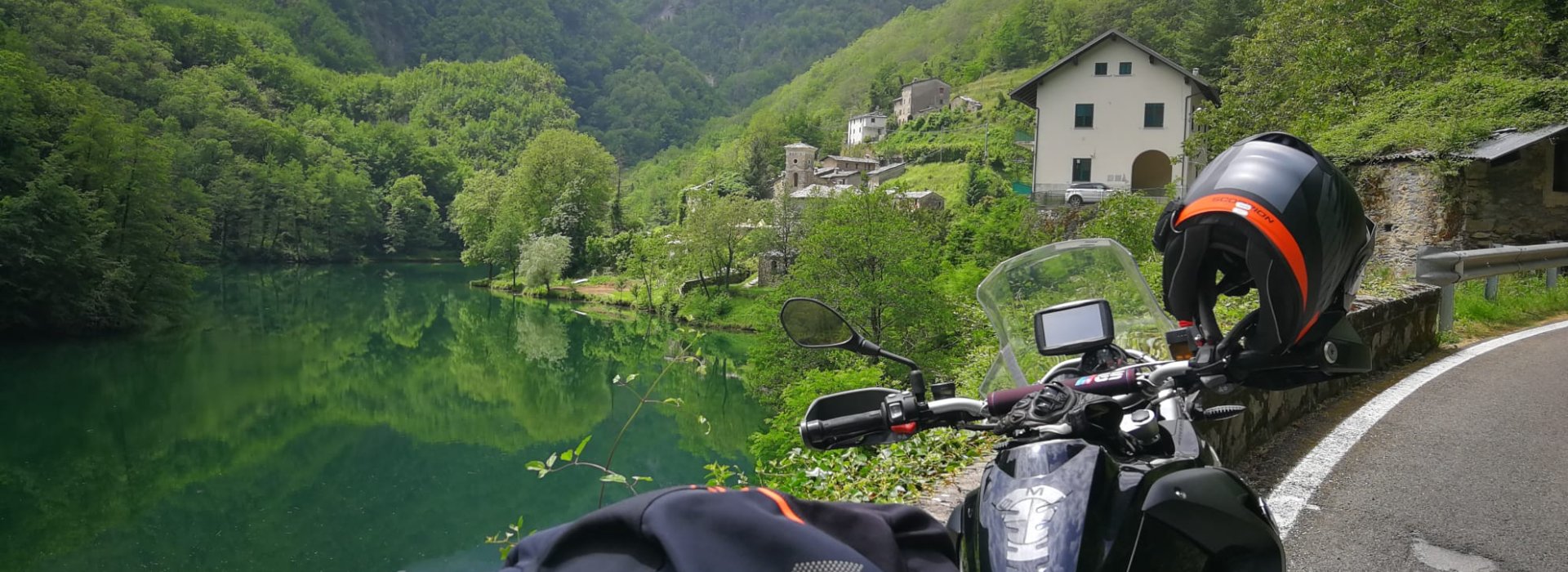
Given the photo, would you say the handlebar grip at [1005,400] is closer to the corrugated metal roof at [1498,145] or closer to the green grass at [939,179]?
the corrugated metal roof at [1498,145]

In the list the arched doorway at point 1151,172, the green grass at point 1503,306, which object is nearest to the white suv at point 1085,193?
the arched doorway at point 1151,172

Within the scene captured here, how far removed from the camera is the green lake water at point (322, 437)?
1493cm

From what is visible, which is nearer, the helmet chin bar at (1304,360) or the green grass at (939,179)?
the helmet chin bar at (1304,360)

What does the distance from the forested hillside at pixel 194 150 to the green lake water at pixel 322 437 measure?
2.86 metres

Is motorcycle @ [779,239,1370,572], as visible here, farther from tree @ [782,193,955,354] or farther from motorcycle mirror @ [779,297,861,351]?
tree @ [782,193,955,354]

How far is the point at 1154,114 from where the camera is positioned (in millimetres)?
37219

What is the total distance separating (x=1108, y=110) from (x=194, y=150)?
62.4 metres

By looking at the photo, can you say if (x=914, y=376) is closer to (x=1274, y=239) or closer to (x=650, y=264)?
(x=1274, y=239)

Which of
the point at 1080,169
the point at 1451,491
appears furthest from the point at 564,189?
the point at 1451,491

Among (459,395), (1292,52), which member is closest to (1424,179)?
(1292,52)

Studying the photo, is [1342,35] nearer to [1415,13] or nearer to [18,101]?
[1415,13]

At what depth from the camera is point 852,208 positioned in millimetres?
27703

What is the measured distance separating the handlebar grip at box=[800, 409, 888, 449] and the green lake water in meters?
3.87

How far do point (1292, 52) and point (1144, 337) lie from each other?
24.7 meters
